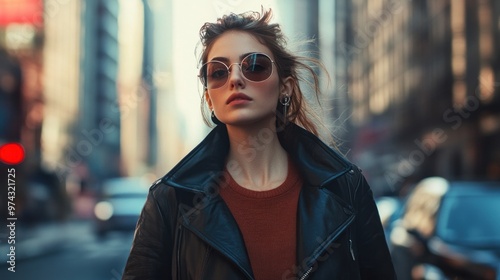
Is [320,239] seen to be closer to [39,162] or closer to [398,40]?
[39,162]

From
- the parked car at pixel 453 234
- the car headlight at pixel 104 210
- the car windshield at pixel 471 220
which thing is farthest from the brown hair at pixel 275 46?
the car headlight at pixel 104 210

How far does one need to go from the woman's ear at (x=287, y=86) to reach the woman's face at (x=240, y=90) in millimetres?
80

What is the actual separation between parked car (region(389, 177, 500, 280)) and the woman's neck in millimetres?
3257

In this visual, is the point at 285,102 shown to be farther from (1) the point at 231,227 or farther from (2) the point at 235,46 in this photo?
(1) the point at 231,227

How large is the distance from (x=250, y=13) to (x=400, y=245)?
616cm

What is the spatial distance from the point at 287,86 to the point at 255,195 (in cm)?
42

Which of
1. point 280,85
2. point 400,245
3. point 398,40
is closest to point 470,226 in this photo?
point 400,245

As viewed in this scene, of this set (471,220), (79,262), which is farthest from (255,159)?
(79,262)

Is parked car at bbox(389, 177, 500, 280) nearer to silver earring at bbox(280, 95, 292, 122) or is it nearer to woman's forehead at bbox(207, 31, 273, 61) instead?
silver earring at bbox(280, 95, 292, 122)

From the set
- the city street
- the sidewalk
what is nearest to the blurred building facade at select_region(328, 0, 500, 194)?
the city street

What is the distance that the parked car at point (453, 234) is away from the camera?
5961 mm

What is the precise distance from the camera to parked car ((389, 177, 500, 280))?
19.6ft

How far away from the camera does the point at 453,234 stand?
270 inches

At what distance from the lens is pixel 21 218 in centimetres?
1767
